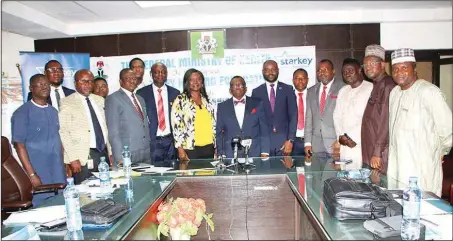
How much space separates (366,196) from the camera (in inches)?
65.0

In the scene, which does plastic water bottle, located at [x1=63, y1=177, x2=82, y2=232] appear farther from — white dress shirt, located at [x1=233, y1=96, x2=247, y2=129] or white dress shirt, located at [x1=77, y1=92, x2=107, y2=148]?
white dress shirt, located at [x1=233, y1=96, x2=247, y2=129]

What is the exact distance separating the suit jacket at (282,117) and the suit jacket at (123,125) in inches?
56.9

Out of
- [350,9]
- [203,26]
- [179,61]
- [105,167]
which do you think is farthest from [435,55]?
[105,167]

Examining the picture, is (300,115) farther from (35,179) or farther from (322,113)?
(35,179)

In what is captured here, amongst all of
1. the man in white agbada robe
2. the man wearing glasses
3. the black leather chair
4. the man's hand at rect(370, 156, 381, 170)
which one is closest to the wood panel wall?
the man in white agbada robe

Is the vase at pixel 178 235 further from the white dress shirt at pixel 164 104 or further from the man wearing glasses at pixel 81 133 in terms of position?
the white dress shirt at pixel 164 104

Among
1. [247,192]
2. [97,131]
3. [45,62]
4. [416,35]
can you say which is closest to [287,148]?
[247,192]

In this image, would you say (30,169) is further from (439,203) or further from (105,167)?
(439,203)

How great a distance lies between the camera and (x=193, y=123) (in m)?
3.61

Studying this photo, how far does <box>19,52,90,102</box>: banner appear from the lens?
5.08 meters

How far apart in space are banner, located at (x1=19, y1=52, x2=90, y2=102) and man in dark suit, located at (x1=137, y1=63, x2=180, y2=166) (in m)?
1.79

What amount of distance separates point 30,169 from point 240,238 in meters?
2.13

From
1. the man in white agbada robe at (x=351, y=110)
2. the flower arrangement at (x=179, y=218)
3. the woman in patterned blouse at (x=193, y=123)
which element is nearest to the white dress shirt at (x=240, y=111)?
the woman in patterned blouse at (x=193, y=123)

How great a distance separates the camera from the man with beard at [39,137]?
11.1 ft
